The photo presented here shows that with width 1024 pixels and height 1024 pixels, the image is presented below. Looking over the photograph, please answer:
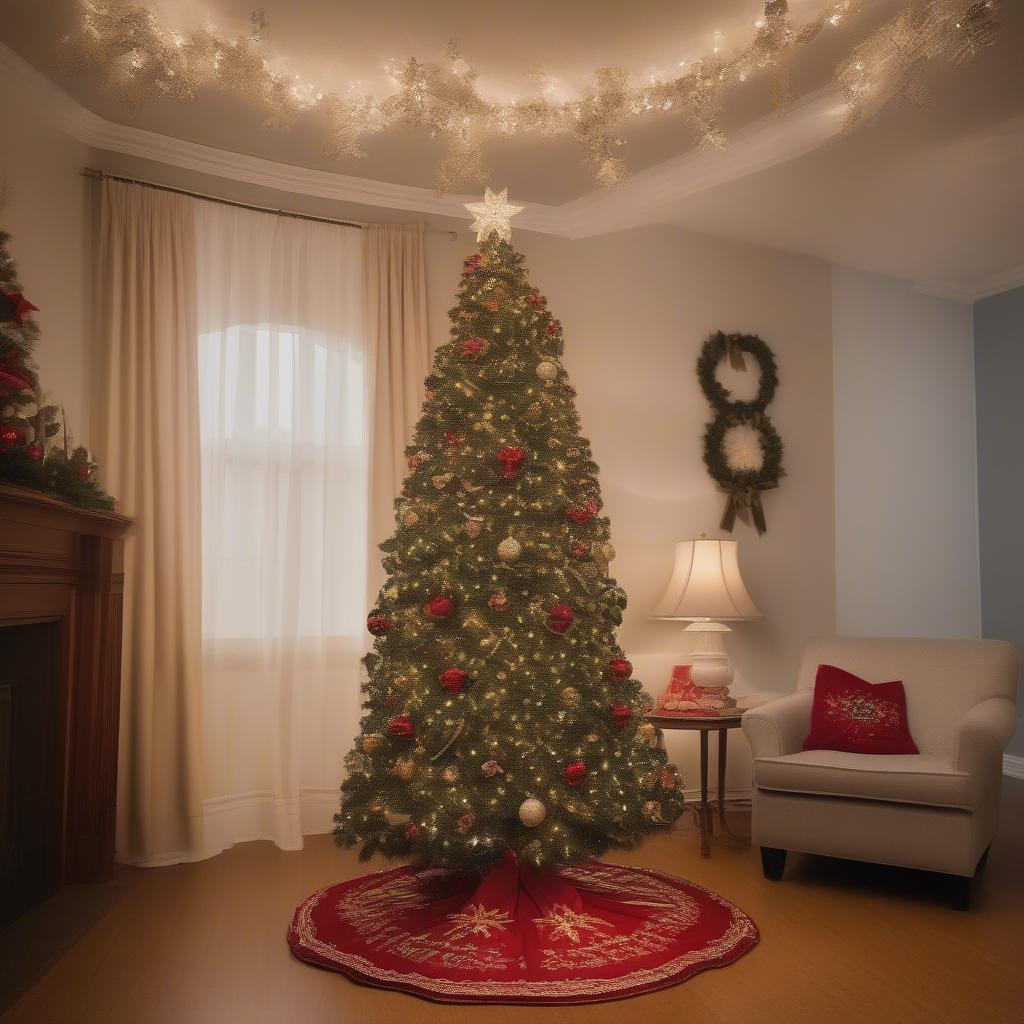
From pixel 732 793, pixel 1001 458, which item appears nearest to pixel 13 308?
pixel 732 793

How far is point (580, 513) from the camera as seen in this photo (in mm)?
3311

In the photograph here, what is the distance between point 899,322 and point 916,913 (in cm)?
387

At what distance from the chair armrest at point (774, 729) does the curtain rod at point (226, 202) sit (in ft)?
8.87

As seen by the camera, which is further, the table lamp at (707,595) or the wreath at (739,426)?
the wreath at (739,426)

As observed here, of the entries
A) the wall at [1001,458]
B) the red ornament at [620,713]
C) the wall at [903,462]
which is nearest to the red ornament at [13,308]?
the red ornament at [620,713]

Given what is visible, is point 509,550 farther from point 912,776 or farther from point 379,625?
point 912,776

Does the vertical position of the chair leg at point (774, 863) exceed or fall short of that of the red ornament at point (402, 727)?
it falls short

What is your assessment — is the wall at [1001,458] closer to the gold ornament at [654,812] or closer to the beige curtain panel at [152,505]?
the gold ornament at [654,812]

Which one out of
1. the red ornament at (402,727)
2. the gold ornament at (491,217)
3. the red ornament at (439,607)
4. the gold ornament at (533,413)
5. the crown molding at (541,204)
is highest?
the crown molding at (541,204)

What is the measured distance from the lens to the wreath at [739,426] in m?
5.15

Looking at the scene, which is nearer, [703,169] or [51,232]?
[51,232]

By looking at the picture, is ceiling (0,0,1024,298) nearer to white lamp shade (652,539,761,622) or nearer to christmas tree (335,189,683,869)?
christmas tree (335,189,683,869)

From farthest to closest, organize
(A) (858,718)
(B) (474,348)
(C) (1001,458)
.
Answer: (C) (1001,458), (A) (858,718), (B) (474,348)

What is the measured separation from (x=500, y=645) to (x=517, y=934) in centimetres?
88
